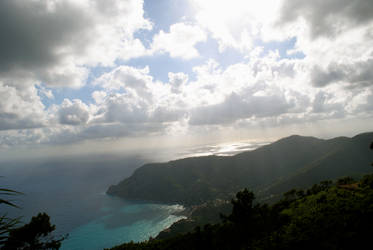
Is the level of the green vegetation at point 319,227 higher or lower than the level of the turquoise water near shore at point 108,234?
higher

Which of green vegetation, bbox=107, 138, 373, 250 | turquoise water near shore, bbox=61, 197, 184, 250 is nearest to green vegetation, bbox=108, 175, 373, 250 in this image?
green vegetation, bbox=107, 138, 373, 250

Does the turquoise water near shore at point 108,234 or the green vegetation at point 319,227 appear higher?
the green vegetation at point 319,227

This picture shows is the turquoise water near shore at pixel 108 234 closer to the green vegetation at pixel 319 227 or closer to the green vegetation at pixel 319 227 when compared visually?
the green vegetation at pixel 319 227

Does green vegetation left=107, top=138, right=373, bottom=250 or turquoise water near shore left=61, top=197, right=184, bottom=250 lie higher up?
green vegetation left=107, top=138, right=373, bottom=250

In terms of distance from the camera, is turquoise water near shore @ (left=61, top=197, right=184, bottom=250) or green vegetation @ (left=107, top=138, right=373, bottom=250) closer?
green vegetation @ (left=107, top=138, right=373, bottom=250)

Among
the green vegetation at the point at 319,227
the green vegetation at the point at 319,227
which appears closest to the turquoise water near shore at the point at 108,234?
the green vegetation at the point at 319,227

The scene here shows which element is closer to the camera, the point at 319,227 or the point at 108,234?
the point at 319,227

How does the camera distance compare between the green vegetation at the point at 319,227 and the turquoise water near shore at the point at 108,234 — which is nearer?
the green vegetation at the point at 319,227

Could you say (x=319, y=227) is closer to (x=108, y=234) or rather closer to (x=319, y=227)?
(x=319, y=227)

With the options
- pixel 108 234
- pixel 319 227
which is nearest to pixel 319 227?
pixel 319 227

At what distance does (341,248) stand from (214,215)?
615 ft

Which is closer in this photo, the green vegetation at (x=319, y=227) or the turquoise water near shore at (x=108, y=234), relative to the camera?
the green vegetation at (x=319, y=227)

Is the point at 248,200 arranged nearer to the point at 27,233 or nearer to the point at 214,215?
the point at 27,233

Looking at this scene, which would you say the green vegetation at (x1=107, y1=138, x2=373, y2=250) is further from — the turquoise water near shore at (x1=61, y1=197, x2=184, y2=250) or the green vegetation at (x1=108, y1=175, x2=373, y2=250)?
the turquoise water near shore at (x1=61, y1=197, x2=184, y2=250)
